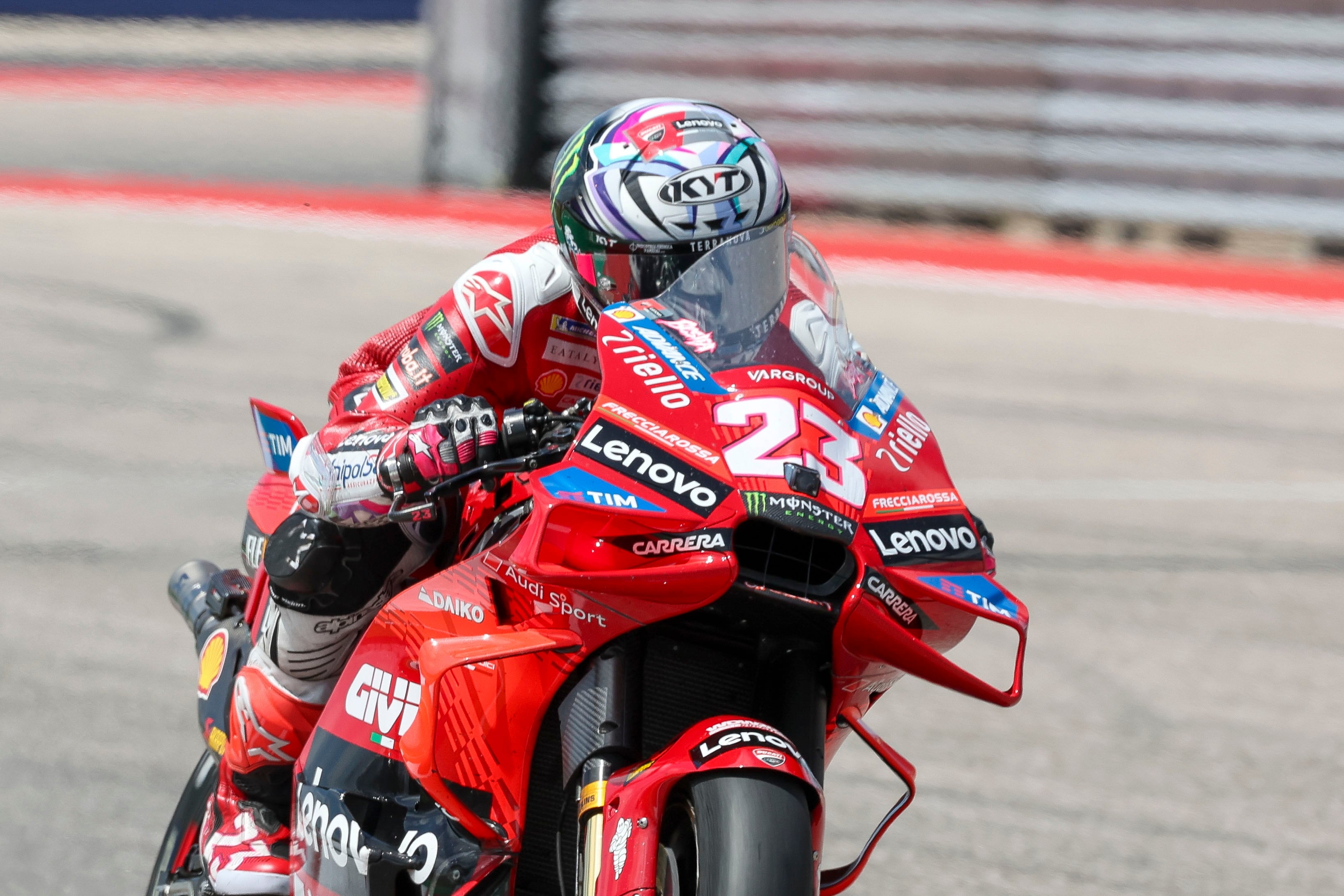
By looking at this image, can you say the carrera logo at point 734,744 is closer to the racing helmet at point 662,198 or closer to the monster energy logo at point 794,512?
the monster energy logo at point 794,512

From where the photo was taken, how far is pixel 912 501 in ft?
8.16

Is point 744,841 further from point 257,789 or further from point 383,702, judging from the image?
point 257,789

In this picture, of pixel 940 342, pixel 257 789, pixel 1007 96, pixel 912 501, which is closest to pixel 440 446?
pixel 912 501

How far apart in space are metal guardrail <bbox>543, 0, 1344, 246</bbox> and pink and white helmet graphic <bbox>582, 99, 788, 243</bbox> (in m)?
10.1

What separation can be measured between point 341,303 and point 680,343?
25.7ft

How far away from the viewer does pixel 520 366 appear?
9.88 ft

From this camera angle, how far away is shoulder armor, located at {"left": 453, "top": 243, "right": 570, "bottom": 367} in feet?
9.61

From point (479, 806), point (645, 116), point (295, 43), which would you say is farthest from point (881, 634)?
point (295, 43)

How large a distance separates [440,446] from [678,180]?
0.56 meters

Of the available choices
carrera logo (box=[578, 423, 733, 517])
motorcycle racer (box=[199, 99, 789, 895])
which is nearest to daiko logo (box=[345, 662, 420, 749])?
motorcycle racer (box=[199, 99, 789, 895])

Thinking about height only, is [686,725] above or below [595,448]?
below

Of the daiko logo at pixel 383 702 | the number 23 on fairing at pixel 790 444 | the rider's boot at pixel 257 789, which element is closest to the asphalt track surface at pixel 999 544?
the rider's boot at pixel 257 789

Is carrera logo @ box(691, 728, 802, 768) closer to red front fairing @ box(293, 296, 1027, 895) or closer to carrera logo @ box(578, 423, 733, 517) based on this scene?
red front fairing @ box(293, 296, 1027, 895)

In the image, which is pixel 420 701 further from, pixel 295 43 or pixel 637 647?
pixel 295 43
